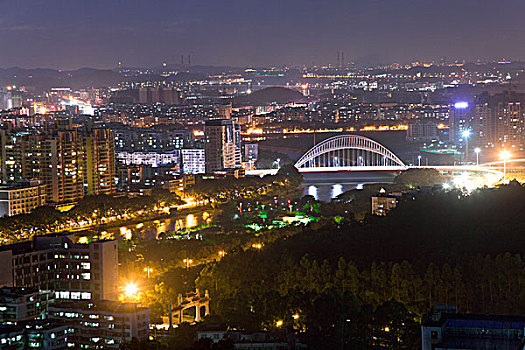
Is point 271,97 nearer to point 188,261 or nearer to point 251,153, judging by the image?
point 251,153

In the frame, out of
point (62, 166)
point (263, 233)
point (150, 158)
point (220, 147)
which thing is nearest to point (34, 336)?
point (263, 233)

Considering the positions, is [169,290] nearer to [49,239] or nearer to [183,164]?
[49,239]

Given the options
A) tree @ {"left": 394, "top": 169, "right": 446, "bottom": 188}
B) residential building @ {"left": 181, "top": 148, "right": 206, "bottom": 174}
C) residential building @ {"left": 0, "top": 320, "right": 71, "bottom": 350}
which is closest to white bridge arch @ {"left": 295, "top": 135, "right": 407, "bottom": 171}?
residential building @ {"left": 181, "top": 148, "right": 206, "bottom": 174}

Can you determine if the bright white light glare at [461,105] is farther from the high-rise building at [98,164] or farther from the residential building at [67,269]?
the residential building at [67,269]

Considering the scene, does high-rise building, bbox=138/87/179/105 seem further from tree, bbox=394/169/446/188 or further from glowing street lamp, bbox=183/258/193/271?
glowing street lamp, bbox=183/258/193/271

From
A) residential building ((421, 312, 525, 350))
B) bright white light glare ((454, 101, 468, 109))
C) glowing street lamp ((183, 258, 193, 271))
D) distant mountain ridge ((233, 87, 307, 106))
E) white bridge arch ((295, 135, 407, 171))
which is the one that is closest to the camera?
residential building ((421, 312, 525, 350))

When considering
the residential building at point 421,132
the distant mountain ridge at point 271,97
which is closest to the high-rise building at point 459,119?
the residential building at point 421,132
